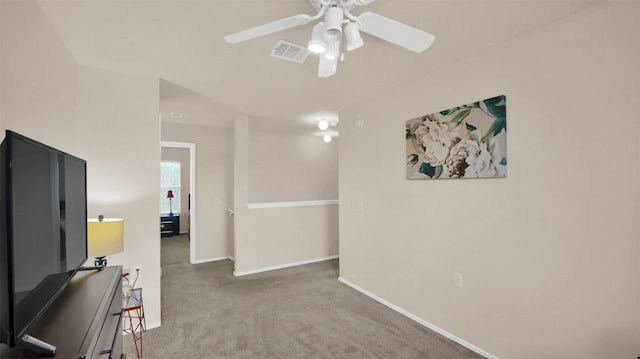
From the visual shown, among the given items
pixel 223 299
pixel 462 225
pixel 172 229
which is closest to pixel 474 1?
pixel 462 225

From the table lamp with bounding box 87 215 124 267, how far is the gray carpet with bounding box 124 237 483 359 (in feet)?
3.18

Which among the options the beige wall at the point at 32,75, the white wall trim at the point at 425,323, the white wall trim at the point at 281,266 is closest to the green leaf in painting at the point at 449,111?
the white wall trim at the point at 425,323

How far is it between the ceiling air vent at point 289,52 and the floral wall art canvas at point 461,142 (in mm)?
1294

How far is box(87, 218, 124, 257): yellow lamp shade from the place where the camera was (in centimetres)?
201

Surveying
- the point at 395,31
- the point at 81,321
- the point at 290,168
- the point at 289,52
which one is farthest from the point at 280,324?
the point at 290,168

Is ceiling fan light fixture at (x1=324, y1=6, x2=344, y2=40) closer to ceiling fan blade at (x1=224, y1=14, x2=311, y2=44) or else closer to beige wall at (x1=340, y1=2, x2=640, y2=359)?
ceiling fan blade at (x1=224, y1=14, x2=311, y2=44)

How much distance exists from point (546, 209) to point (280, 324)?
96.3 inches

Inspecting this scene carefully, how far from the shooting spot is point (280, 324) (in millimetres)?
2906

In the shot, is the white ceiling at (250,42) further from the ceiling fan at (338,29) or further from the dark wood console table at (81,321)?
the dark wood console table at (81,321)

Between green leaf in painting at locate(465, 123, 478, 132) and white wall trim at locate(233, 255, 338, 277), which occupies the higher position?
green leaf in painting at locate(465, 123, 478, 132)

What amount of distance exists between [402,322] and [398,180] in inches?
55.9

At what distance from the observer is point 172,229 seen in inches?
303

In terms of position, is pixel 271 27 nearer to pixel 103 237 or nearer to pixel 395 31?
pixel 395 31

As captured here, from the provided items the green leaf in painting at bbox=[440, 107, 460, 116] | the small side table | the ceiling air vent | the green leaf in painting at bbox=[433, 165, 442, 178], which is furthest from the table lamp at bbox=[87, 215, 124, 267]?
the green leaf in painting at bbox=[440, 107, 460, 116]
